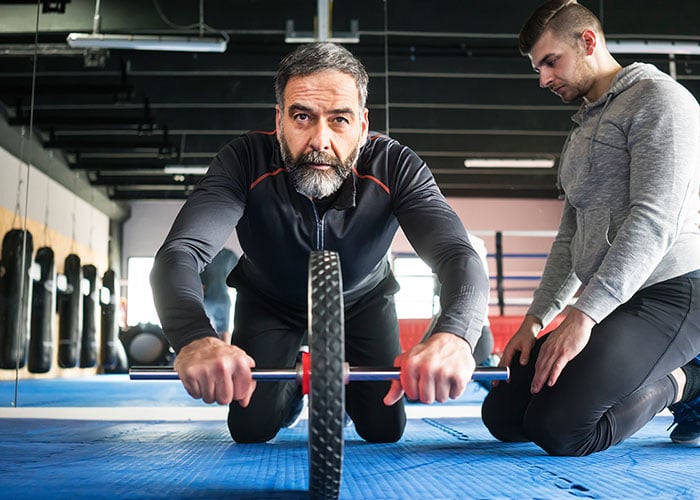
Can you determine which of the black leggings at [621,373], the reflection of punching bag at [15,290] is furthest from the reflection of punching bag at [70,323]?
the black leggings at [621,373]

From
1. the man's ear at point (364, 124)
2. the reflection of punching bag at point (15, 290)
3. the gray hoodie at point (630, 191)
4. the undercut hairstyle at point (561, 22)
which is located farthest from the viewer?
the reflection of punching bag at point (15, 290)

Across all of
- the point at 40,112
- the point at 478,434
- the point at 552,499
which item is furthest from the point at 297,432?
the point at 40,112

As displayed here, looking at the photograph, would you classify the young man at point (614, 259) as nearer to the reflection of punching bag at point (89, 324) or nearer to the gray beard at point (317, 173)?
the gray beard at point (317, 173)

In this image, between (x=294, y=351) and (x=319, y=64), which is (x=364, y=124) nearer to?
(x=319, y=64)

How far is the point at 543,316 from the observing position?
2.13 m

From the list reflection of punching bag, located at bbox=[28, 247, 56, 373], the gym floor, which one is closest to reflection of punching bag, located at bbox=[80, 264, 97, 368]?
reflection of punching bag, located at bbox=[28, 247, 56, 373]

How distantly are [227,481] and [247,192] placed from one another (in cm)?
76

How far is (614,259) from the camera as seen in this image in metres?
1.73

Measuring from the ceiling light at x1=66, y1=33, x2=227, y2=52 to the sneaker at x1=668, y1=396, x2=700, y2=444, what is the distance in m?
3.61

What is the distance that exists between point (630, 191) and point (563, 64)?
1.42ft

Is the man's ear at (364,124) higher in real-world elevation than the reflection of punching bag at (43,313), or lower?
higher

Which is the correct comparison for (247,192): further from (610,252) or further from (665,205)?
(665,205)

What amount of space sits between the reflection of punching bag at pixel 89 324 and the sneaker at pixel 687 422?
10.3 feet

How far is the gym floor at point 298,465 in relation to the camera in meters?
1.40
